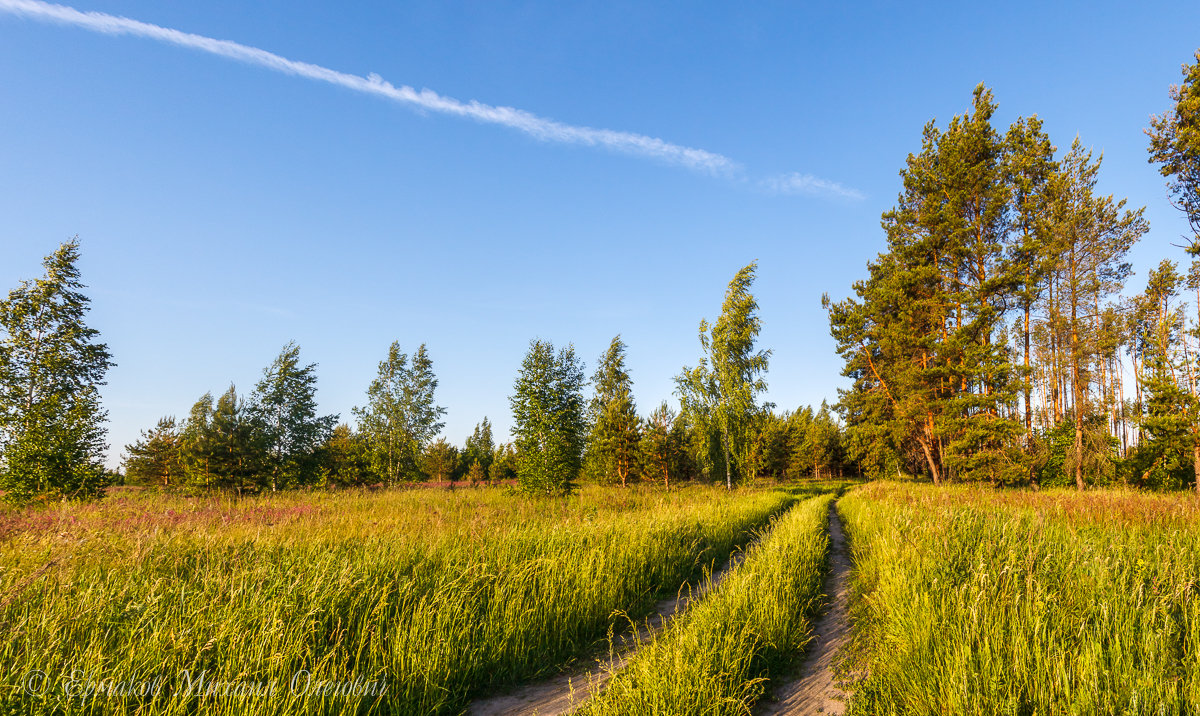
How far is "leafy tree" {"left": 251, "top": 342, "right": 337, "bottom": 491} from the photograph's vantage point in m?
28.5

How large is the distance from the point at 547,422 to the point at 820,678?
1336 cm

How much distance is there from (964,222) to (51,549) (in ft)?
110

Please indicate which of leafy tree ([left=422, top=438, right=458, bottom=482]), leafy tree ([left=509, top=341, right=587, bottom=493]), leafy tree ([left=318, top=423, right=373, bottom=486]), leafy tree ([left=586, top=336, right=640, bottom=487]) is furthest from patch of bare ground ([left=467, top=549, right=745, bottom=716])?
leafy tree ([left=422, top=438, right=458, bottom=482])

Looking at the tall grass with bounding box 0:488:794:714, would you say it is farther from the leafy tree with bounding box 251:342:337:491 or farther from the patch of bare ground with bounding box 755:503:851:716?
the leafy tree with bounding box 251:342:337:491

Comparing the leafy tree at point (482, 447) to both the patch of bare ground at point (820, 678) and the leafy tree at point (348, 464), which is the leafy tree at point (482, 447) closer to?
the leafy tree at point (348, 464)

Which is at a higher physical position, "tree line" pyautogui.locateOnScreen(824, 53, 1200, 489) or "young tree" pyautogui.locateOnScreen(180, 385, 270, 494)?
"tree line" pyautogui.locateOnScreen(824, 53, 1200, 489)

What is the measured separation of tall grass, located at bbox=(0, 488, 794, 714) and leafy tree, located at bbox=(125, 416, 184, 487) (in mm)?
38918

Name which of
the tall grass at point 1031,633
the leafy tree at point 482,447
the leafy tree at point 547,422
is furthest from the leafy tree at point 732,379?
the leafy tree at point 482,447

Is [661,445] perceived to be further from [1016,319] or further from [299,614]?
[299,614]

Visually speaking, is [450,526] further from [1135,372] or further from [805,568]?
[1135,372]

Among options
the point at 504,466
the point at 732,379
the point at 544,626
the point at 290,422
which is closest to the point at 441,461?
the point at 504,466

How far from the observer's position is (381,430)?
36969mm

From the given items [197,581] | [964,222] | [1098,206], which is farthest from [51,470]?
[1098,206]

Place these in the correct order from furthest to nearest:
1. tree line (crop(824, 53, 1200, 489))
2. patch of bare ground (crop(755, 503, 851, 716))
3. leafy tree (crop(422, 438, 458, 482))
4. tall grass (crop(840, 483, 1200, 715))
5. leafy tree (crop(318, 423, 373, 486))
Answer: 1. leafy tree (crop(422, 438, 458, 482))
2. leafy tree (crop(318, 423, 373, 486))
3. tree line (crop(824, 53, 1200, 489))
4. patch of bare ground (crop(755, 503, 851, 716))
5. tall grass (crop(840, 483, 1200, 715))
